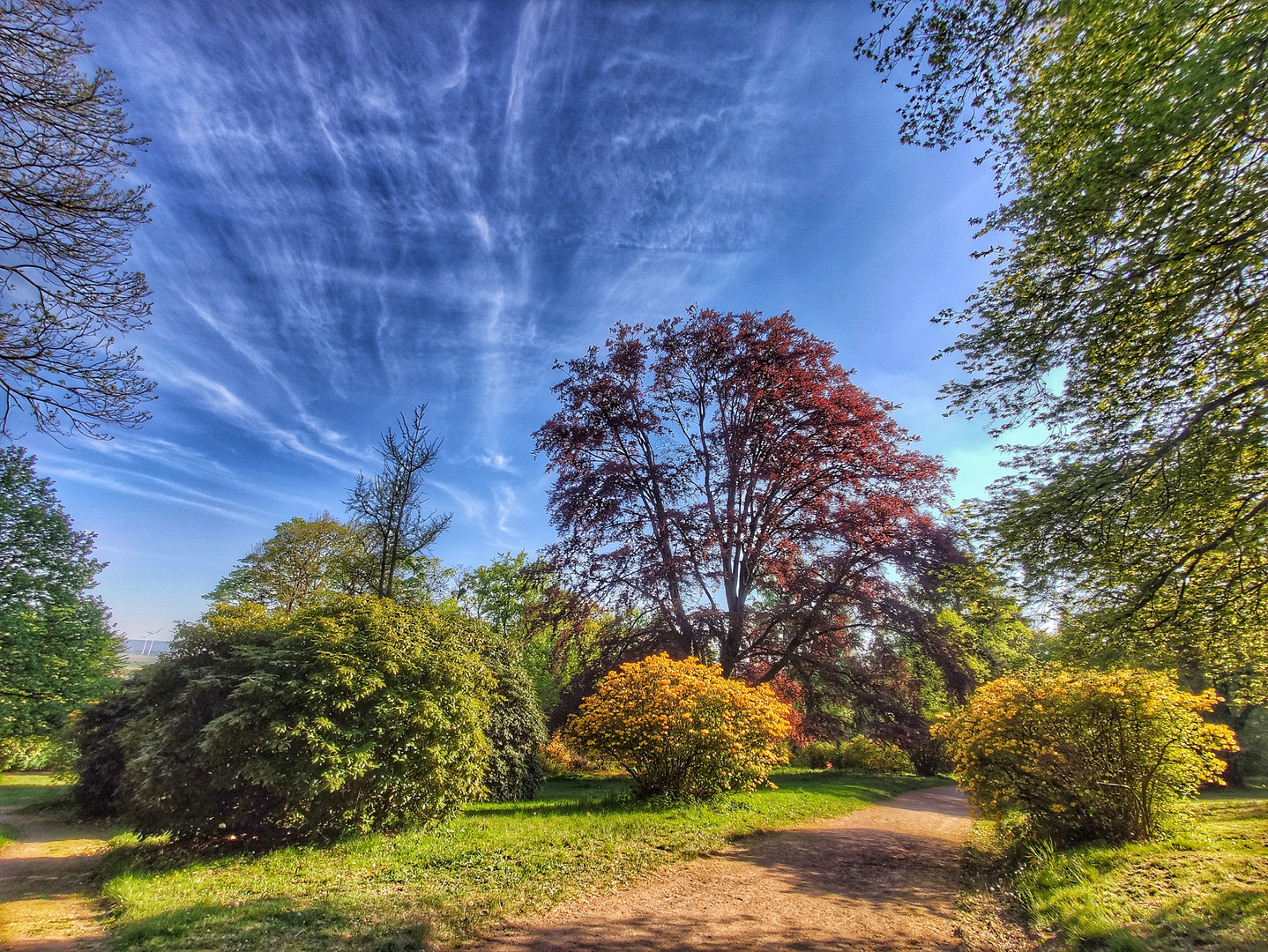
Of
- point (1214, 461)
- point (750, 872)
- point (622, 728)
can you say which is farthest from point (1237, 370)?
point (622, 728)

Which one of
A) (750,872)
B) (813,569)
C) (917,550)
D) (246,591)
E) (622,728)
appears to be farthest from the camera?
(246,591)

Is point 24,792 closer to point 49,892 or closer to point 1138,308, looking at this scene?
point 49,892

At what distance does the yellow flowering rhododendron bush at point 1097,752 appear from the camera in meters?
6.36

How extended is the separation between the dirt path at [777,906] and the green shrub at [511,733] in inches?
229

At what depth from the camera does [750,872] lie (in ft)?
20.8

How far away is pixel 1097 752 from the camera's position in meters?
6.64

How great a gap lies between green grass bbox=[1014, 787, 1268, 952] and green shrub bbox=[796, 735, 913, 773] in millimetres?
15907

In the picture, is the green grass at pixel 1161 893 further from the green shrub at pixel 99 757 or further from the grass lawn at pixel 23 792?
the green shrub at pixel 99 757

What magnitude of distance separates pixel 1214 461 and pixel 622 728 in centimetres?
913

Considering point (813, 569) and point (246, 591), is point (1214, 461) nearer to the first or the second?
point (813, 569)

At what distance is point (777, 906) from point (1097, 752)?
16.7 feet

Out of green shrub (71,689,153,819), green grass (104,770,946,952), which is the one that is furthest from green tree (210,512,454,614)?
green grass (104,770,946,952)

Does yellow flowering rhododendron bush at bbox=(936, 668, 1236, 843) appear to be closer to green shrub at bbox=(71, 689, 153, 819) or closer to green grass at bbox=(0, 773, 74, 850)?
green grass at bbox=(0, 773, 74, 850)

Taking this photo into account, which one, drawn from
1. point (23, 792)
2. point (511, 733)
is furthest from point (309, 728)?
point (23, 792)
